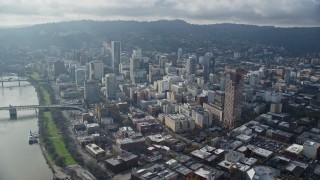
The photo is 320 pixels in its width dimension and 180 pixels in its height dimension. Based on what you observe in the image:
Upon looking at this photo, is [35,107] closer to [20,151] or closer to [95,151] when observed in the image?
[20,151]

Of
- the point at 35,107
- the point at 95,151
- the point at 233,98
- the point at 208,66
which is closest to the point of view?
the point at 95,151

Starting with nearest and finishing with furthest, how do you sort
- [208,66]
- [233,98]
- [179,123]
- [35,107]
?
[179,123], [233,98], [35,107], [208,66]

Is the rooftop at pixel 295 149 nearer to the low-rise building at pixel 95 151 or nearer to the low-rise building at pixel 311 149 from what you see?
the low-rise building at pixel 311 149

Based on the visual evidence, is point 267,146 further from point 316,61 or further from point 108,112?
point 316,61

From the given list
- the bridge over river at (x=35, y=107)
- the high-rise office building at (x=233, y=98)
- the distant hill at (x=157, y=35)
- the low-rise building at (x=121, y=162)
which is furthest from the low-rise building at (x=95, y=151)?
the distant hill at (x=157, y=35)

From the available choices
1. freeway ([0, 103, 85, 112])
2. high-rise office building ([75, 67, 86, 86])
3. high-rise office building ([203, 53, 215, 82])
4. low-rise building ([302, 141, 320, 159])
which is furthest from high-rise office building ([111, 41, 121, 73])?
low-rise building ([302, 141, 320, 159])

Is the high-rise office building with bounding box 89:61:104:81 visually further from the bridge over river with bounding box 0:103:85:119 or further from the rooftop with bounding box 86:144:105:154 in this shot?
the rooftop with bounding box 86:144:105:154

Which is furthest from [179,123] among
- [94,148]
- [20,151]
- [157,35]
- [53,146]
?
[157,35]
